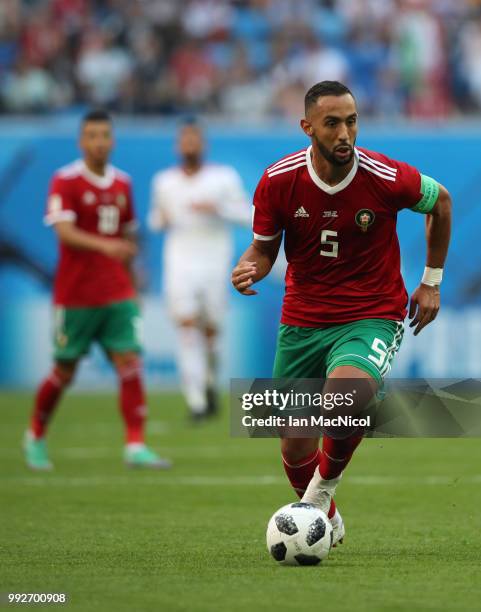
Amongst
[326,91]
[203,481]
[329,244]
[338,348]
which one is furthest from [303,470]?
[203,481]

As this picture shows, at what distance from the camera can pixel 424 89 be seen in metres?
19.7

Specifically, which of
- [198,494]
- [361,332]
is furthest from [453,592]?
[198,494]

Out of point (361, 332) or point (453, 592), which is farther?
point (361, 332)

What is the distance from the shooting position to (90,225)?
11.1 meters

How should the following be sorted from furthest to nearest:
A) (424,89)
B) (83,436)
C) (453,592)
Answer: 1. (424,89)
2. (83,436)
3. (453,592)

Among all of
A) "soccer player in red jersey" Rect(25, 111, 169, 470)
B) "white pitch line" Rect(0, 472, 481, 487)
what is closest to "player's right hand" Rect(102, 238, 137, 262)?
"soccer player in red jersey" Rect(25, 111, 169, 470)

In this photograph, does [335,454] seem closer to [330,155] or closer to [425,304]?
[425,304]

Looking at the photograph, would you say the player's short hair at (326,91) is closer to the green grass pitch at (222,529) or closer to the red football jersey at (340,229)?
the red football jersey at (340,229)

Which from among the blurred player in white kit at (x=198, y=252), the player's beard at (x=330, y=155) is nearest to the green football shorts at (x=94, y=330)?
the blurred player in white kit at (x=198, y=252)

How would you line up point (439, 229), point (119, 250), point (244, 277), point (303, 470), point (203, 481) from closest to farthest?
point (244, 277) < point (439, 229) < point (303, 470) < point (203, 481) < point (119, 250)

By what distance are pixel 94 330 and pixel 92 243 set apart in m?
0.84

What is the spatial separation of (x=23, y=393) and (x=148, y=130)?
3.76m

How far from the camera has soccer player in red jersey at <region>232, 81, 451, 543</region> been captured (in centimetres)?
673

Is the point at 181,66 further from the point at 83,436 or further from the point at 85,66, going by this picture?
the point at 83,436
